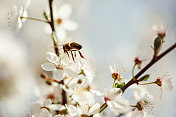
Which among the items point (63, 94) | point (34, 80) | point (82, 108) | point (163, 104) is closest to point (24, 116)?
point (63, 94)

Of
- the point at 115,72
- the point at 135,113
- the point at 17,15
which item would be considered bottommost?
the point at 135,113

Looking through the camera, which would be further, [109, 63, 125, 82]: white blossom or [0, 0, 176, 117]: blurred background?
[0, 0, 176, 117]: blurred background

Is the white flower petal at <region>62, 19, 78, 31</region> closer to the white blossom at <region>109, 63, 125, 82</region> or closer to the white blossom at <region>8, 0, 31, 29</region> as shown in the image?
the white blossom at <region>8, 0, 31, 29</region>

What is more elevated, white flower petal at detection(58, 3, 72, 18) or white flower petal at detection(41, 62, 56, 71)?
white flower petal at detection(58, 3, 72, 18)

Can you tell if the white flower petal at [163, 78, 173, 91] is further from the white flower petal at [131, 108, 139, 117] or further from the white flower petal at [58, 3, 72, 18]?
the white flower petal at [58, 3, 72, 18]

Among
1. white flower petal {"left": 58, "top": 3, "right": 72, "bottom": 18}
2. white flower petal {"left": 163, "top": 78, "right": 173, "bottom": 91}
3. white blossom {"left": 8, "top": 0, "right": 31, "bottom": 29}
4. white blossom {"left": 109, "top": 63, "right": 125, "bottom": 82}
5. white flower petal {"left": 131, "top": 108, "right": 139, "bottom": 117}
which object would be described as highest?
white flower petal {"left": 58, "top": 3, "right": 72, "bottom": 18}

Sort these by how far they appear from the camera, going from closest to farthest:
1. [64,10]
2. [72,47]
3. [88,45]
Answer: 1. [72,47]
2. [64,10]
3. [88,45]

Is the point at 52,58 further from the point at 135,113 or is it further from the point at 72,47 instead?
the point at 135,113

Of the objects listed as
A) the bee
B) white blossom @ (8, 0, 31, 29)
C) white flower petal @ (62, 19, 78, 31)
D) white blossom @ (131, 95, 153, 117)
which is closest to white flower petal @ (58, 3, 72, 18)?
white flower petal @ (62, 19, 78, 31)

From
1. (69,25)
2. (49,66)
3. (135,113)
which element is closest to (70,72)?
(49,66)

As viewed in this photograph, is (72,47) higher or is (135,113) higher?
(72,47)

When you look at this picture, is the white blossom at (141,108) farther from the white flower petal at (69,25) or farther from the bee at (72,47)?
the white flower petal at (69,25)

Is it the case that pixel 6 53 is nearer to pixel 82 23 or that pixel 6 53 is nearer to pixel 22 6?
pixel 82 23
